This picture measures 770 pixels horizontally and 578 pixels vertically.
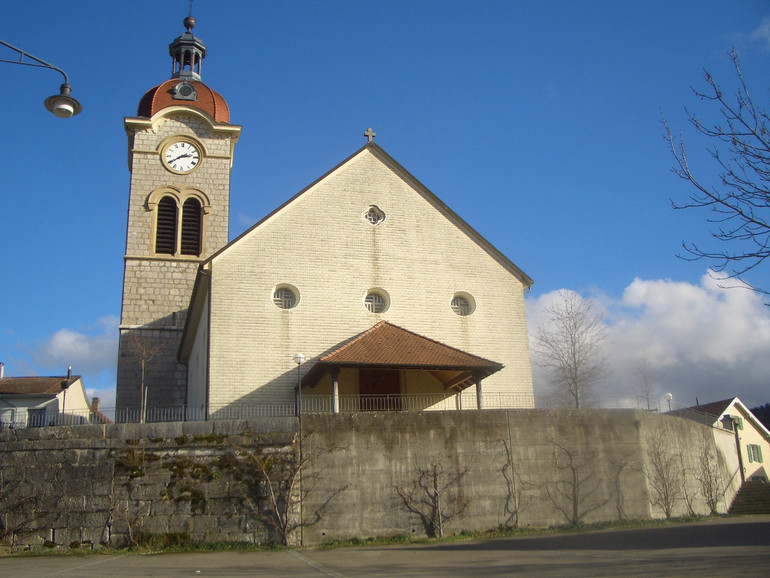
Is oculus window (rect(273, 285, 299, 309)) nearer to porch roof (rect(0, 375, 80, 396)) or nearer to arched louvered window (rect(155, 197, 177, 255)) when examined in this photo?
arched louvered window (rect(155, 197, 177, 255))

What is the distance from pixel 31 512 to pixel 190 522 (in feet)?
12.4

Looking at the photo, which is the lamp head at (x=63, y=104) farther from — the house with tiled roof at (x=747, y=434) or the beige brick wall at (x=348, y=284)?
the house with tiled roof at (x=747, y=434)

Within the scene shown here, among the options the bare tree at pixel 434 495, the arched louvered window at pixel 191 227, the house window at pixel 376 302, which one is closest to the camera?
the bare tree at pixel 434 495

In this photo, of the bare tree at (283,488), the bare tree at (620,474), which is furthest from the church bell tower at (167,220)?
the bare tree at (620,474)

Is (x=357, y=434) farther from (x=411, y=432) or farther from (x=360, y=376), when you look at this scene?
(x=360, y=376)

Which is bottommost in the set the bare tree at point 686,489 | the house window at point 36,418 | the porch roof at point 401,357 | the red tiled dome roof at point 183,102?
the bare tree at point 686,489

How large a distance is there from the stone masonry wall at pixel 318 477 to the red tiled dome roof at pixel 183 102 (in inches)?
904

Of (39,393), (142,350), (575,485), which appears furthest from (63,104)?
(39,393)

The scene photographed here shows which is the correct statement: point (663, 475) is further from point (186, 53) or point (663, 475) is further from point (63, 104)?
point (186, 53)

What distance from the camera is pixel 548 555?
14.3m

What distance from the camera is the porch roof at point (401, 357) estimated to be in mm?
21203

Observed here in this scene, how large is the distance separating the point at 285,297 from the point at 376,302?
3134 mm

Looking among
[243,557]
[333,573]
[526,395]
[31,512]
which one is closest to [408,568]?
[333,573]

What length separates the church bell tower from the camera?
106 ft
